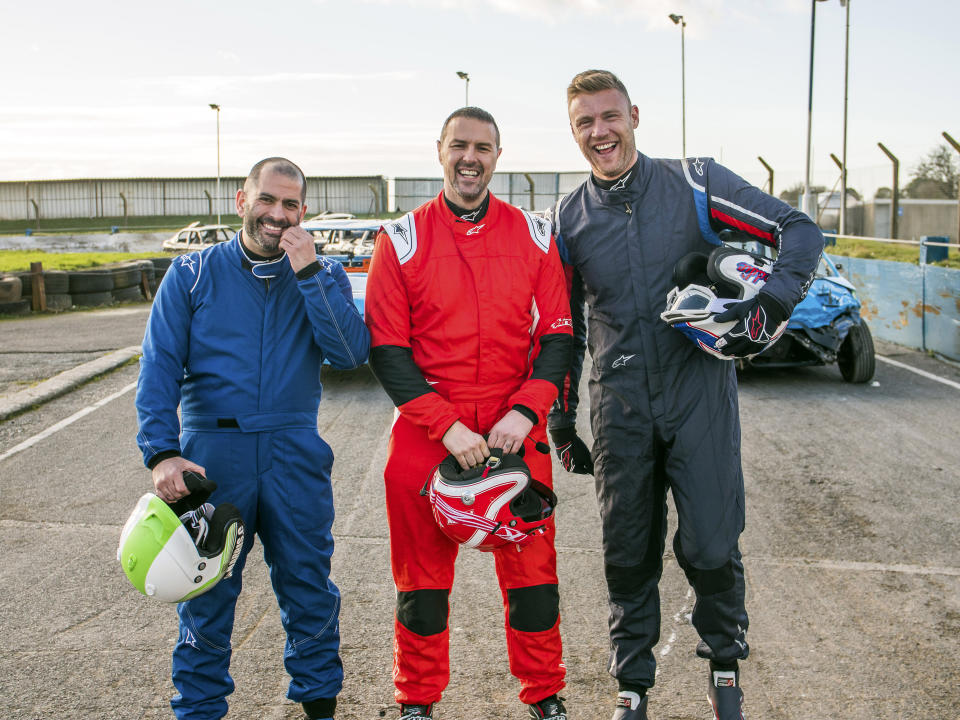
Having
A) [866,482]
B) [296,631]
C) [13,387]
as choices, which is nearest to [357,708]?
[296,631]

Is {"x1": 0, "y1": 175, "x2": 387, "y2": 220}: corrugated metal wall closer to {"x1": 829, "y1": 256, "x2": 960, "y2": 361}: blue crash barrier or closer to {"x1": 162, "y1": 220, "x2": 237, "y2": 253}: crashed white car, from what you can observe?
{"x1": 162, "y1": 220, "x2": 237, "y2": 253}: crashed white car

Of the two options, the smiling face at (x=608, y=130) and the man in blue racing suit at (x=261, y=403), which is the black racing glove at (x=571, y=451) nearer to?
the man in blue racing suit at (x=261, y=403)

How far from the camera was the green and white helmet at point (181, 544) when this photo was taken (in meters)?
2.71

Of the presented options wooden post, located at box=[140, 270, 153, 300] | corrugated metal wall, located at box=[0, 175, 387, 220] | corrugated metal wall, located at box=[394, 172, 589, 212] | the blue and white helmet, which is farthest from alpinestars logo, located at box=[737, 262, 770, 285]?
corrugated metal wall, located at box=[0, 175, 387, 220]

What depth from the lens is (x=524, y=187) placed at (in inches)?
1774

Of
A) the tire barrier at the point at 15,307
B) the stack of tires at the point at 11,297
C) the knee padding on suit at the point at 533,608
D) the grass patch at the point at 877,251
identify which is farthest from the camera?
the grass patch at the point at 877,251

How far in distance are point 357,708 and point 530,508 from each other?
1.00 meters

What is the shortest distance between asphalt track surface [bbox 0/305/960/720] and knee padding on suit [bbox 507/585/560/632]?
0.35m

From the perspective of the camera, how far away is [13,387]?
8578mm

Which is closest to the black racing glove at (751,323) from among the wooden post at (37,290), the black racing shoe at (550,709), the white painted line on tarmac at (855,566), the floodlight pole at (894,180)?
the black racing shoe at (550,709)

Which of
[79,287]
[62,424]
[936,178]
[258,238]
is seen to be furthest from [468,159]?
[936,178]

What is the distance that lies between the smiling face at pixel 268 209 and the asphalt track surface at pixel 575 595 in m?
1.66

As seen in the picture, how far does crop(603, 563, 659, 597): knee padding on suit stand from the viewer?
10.4ft

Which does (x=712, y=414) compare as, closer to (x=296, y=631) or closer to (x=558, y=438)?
(x=558, y=438)
